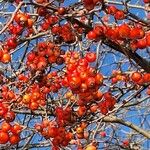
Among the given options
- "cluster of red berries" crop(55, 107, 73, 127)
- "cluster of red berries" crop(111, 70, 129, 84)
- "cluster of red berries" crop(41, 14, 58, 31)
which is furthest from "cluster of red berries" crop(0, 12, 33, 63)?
"cluster of red berries" crop(111, 70, 129, 84)

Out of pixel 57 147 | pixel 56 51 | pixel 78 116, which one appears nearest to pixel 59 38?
pixel 56 51

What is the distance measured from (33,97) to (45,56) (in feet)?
1.25

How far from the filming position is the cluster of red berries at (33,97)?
12.9 ft

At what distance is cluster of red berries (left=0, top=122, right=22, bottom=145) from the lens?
12.0ft

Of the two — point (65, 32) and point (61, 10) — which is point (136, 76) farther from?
point (61, 10)

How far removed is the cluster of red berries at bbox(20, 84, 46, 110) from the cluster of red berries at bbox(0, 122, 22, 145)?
280 millimetres

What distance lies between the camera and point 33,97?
3.97 meters

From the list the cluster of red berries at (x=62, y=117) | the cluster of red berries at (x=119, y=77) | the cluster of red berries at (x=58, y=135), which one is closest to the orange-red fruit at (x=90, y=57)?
the cluster of red berries at (x=62, y=117)

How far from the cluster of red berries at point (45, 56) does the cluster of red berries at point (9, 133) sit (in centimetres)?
55

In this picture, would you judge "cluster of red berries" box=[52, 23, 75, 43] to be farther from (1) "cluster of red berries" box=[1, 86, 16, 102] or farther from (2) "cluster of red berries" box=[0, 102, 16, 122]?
(2) "cluster of red berries" box=[0, 102, 16, 122]

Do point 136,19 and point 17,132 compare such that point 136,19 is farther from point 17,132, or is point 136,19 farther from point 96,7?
point 17,132

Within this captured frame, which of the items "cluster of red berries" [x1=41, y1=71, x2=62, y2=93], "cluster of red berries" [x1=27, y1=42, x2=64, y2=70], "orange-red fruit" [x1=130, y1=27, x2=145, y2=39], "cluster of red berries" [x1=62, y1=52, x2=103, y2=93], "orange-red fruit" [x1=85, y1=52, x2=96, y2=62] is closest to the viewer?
"cluster of red berries" [x1=62, y1=52, x2=103, y2=93]

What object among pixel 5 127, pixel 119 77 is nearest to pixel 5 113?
pixel 5 127

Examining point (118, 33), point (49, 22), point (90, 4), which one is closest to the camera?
point (90, 4)
